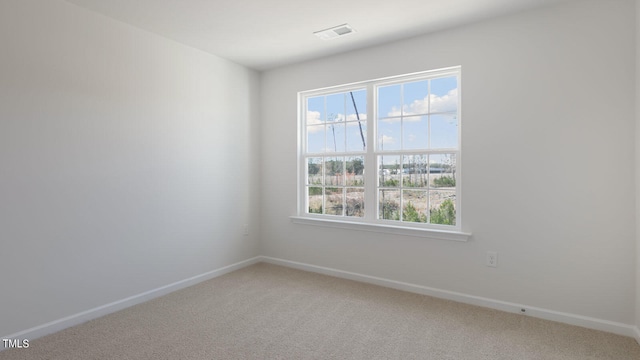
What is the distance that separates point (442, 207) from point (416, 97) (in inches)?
44.2

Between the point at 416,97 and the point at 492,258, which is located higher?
the point at 416,97

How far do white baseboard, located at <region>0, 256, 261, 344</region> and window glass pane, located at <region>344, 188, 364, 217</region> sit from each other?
5.11 feet

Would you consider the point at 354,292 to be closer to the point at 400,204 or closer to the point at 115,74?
the point at 400,204

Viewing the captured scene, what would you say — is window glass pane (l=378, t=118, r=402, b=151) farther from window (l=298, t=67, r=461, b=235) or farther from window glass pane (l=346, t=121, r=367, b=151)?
window glass pane (l=346, t=121, r=367, b=151)

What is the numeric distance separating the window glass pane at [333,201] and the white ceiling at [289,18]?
1.60 meters

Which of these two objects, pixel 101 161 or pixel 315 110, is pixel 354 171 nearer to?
pixel 315 110

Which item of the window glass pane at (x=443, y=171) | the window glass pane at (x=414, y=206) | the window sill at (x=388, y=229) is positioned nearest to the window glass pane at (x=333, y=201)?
the window sill at (x=388, y=229)

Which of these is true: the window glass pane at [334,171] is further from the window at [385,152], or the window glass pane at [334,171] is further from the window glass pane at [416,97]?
the window glass pane at [416,97]

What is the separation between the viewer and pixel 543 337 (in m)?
2.41

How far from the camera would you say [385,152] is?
139 inches

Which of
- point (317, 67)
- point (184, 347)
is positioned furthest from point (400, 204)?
point (184, 347)

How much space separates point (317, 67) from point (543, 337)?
329 cm

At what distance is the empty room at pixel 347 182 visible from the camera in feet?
7.82

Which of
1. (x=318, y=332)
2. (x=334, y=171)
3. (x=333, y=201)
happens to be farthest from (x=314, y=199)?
→ (x=318, y=332)
